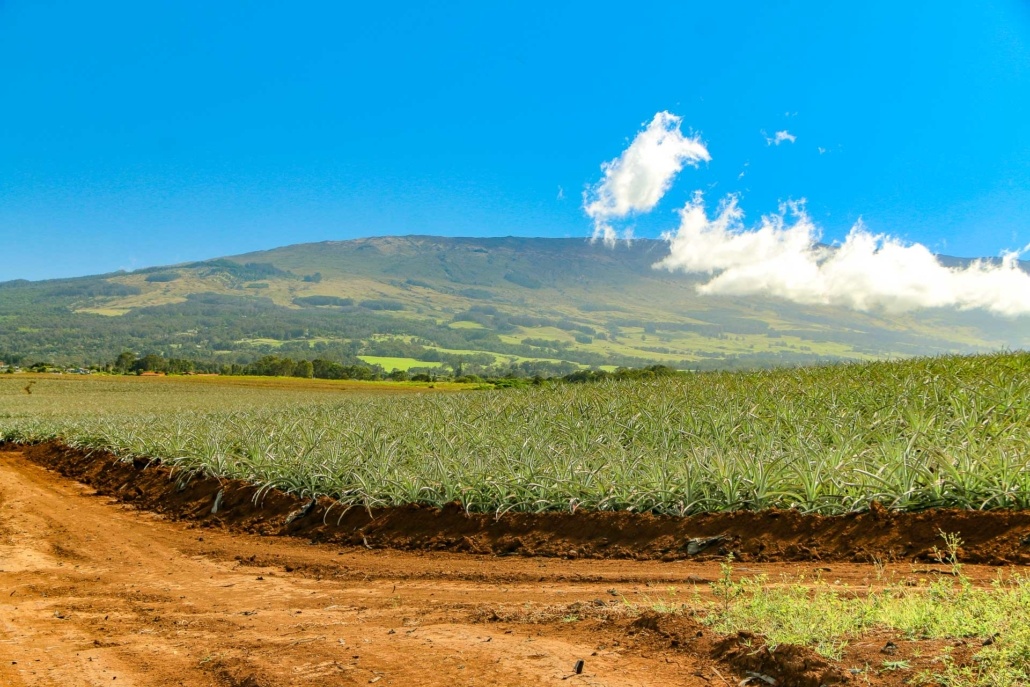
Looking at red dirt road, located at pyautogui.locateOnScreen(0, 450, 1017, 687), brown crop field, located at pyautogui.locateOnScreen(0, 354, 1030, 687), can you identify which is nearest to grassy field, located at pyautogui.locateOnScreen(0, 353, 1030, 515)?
brown crop field, located at pyautogui.locateOnScreen(0, 354, 1030, 687)

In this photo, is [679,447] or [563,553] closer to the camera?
[563,553]

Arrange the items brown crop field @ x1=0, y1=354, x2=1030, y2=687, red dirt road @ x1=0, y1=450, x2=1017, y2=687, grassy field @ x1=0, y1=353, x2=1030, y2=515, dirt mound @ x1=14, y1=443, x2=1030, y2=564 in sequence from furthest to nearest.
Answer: grassy field @ x1=0, y1=353, x2=1030, y2=515, dirt mound @ x1=14, y1=443, x2=1030, y2=564, red dirt road @ x1=0, y1=450, x2=1017, y2=687, brown crop field @ x1=0, y1=354, x2=1030, y2=687

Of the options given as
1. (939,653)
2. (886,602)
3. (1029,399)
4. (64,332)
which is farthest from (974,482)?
(64,332)

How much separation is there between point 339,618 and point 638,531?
2.51 metres

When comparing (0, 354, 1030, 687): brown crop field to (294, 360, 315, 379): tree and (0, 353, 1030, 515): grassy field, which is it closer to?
(0, 353, 1030, 515): grassy field

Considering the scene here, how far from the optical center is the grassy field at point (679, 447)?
5.76 meters

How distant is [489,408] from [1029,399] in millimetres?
8262

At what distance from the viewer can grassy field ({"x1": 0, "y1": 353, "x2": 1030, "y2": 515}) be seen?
5.76 metres

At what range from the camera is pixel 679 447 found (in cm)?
783

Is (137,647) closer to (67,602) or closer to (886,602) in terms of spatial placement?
(67,602)

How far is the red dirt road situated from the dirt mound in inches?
8.2

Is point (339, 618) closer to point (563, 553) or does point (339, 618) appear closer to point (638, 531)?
point (563, 553)

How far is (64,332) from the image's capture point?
655 feet

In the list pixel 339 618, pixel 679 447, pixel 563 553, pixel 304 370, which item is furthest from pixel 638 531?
pixel 304 370
